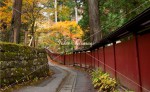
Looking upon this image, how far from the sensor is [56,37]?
41375 millimetres

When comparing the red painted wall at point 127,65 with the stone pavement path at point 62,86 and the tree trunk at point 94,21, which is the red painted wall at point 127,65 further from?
the tree trunk at point 94,21

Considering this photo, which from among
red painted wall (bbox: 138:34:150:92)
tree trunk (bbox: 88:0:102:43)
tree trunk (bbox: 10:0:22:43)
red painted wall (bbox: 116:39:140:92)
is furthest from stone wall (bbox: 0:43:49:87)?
red painted wall (bbox: 138:34:150:92)

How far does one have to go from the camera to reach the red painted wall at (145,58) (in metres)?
7.53

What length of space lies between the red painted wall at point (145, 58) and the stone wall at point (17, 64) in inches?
258

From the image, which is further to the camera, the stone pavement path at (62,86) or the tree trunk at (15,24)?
the tree trunk at (15,24)

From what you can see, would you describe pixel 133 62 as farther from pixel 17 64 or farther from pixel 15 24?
pixel 15 24

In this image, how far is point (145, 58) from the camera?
7766 millimetres

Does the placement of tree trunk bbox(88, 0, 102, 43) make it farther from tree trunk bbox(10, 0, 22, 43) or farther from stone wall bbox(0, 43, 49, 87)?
tree trunk bbox(10, 0, 22, 43)

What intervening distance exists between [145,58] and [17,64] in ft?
25.4

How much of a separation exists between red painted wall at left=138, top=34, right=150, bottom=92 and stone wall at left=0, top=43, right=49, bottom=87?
6.55 metres

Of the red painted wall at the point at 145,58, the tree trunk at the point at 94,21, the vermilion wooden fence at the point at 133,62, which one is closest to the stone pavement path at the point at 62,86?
the vermilion wooden fence at the point at 133,62

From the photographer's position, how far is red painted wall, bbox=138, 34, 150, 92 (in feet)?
24.7

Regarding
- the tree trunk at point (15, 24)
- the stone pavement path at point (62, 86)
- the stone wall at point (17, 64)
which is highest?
the tree trunk at point (15, 24)

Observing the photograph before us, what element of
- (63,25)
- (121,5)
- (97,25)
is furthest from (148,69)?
(63,25)
